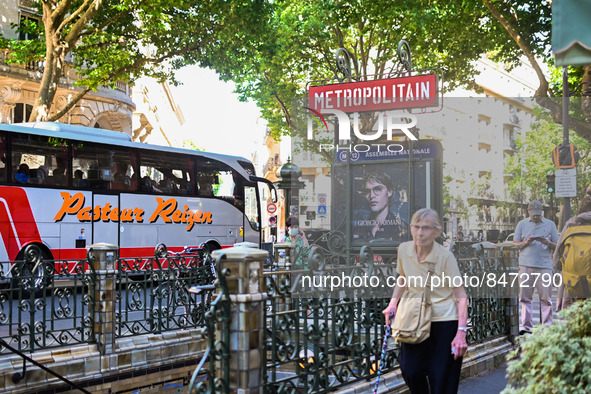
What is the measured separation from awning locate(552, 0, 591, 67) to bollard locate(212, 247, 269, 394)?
2444 millimetres

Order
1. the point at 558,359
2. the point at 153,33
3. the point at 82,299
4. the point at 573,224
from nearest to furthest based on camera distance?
1. the point at 558,359
2. the point at 573,224
3. the point at 82,299
4. the point at 153,33

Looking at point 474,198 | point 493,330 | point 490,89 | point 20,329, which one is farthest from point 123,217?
point 490,89

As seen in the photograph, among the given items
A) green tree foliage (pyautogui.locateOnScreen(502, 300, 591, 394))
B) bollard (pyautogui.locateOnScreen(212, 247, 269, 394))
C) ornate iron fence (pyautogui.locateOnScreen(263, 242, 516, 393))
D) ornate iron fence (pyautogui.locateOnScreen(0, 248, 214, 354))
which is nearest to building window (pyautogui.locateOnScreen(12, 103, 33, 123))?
ornate iron fence (pyautogui.locateOnScreen(0, 248, 214, 354))

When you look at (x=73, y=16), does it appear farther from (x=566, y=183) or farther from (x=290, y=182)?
(x=566, y=183)

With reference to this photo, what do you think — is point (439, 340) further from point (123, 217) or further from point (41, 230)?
point (123, 217)

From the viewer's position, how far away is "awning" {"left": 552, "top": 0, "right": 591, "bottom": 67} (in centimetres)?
349

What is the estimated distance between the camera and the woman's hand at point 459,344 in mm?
5055

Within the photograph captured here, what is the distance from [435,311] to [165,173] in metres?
15.5

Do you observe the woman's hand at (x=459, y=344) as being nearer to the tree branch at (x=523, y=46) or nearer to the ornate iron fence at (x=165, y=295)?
the ornate iron fence at (x=165, y=295)

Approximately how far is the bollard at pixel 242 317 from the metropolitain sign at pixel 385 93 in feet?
18.7

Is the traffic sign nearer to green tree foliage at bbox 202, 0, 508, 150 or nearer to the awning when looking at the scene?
green tree foliage at bbox 202, 0, 508, 150

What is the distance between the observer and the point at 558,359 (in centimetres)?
389

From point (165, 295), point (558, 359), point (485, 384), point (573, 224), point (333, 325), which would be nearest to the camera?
point (558, 359)

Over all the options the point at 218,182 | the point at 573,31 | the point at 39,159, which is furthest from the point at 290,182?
the point at 573,31
